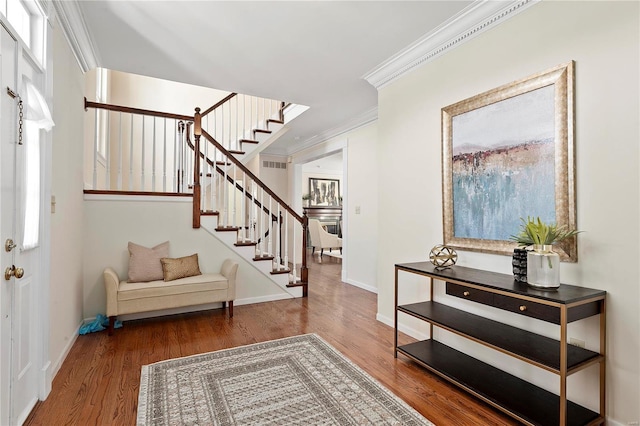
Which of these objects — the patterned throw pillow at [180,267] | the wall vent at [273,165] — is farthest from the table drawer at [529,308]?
the wall vent at [273,165]

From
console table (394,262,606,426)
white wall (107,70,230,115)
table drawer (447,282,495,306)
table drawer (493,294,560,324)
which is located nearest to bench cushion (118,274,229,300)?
console table (394,262,606,426)

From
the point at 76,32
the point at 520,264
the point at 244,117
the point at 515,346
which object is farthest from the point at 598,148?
the point at 244,117

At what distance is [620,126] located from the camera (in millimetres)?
1713

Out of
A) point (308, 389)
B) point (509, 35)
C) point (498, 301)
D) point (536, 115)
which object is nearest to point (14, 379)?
point (308, 389)

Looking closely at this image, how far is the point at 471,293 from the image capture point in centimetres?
214

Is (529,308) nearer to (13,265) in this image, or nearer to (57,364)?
(13,265)

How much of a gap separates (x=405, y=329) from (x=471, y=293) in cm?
121

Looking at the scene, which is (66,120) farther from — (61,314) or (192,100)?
(192,100)

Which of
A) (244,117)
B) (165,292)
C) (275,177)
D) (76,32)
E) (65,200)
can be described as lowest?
(165,292)

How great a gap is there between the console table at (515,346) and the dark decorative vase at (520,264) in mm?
50

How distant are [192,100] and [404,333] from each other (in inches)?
228

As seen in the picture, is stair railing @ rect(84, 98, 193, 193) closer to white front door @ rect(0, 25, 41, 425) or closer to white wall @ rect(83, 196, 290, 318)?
white wall @ rect(83, 196, 290, 318)

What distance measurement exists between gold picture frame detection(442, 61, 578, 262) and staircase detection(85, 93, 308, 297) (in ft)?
7.87

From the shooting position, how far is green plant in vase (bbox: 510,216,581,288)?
1800 mm
